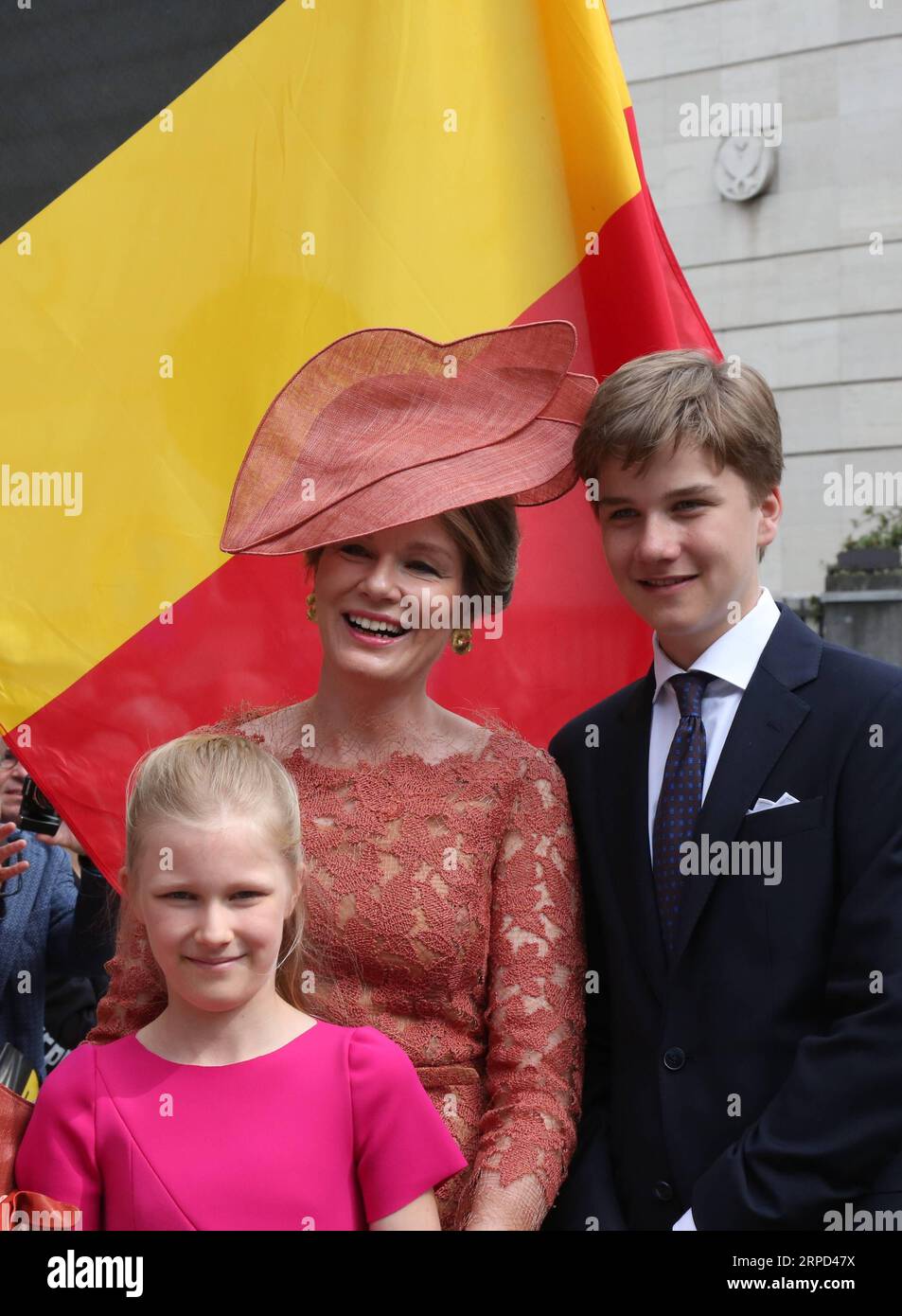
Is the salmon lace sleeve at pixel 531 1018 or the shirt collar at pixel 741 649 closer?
the salmon lace sleeve at pixel 531 1018

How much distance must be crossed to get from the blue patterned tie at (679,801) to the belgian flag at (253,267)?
88 centimetres

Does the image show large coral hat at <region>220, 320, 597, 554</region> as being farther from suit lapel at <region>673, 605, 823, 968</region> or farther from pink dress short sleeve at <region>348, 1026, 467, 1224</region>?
pink dress short sleeve at <region>348, 1026, 467, 1224</region>

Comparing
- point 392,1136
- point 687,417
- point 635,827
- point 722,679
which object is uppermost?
point 687,417

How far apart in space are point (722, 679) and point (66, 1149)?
1.19 m

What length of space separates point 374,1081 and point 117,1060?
1.19 ft

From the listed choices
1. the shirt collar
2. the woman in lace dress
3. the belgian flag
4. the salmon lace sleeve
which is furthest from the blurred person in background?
the shirt collar

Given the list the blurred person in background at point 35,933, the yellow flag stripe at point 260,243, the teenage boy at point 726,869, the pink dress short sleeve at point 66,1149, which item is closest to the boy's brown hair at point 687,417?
the teenage boy at point 726,869

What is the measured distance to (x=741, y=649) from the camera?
2.36 meters

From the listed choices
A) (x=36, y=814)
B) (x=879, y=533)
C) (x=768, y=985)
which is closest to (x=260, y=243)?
(x=36, y=814)

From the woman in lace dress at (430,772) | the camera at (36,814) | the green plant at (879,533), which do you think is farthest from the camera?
the green plant at (879,533)

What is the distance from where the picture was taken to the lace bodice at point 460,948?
229 centimetres

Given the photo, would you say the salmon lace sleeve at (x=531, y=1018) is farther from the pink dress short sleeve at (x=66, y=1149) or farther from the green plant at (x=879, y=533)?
A: the green plant at (x=879, y=533)

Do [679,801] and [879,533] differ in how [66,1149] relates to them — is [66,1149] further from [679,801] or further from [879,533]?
[879,533]

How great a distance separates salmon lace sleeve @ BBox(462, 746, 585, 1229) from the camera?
221 cm
